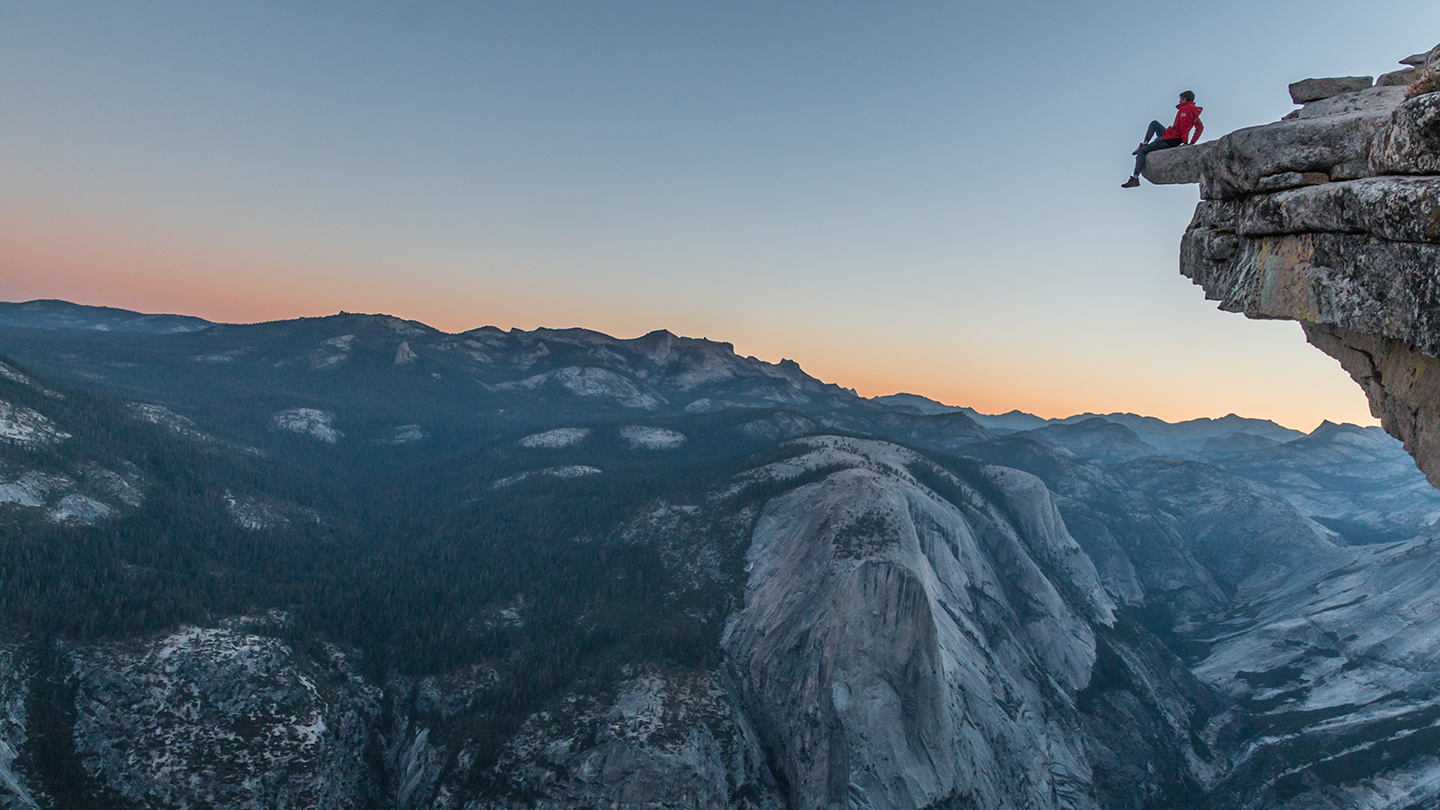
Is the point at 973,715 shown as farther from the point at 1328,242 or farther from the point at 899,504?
the point at 1328,242

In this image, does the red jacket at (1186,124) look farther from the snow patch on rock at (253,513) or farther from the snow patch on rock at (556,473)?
the snow patch on rock at (556,473)

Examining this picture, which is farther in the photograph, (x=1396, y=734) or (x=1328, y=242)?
(x=1396, y=734)

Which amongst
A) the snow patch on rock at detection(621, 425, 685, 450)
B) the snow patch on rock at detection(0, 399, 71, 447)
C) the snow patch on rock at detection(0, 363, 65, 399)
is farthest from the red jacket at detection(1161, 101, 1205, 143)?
the snow patch on rock at detection(621, 425, 685, 450)

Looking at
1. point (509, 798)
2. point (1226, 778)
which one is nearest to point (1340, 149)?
point (509, 798)

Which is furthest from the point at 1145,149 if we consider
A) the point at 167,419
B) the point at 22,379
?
the point at 167,419

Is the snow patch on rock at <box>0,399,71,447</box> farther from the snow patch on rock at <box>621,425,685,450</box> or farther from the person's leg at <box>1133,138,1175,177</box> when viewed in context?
the person's leg at <box>1133,138,1175,177</box>

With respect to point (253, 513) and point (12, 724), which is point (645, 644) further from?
point (253, 513)

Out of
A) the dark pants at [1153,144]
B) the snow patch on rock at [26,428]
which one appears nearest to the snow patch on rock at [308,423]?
the snow patch on rock at [26,428]

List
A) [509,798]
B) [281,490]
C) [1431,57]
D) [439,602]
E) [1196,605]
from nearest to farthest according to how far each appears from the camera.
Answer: [1431,57] < [509,798] < [439,602] < [281,490] < [1196,605]
